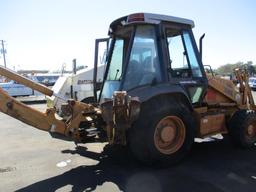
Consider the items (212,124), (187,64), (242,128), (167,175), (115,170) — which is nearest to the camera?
(167,175)

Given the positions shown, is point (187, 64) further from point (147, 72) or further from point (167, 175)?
point (167, 175)

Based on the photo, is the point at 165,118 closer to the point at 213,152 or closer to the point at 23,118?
the point at 213,152

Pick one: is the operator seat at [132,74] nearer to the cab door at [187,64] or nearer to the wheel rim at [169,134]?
the cab door at [187,64]

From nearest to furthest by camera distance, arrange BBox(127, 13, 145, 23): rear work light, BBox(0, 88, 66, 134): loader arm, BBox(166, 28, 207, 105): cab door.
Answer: BBox(0, 88, 66, 134): loader arm < BBox(127, 13, 145, 23): rear work light < BBox(166, 28, 207, 105): cab door

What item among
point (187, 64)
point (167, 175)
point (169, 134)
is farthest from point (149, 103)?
point (187, 64)

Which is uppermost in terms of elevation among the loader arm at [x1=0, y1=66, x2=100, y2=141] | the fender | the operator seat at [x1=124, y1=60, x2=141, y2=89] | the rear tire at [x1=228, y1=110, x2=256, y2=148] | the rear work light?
the rear work light

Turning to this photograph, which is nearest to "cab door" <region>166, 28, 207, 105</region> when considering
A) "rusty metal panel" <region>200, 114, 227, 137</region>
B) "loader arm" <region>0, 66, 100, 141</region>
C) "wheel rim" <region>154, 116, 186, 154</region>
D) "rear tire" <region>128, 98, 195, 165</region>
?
"rusty metal panel" <region>200, 114, 227, 137</region>

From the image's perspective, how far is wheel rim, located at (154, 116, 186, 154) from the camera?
5.64 meters

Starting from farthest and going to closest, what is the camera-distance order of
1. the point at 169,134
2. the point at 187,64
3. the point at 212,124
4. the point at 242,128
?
the point at 242,128 → the point at 212,124 → the point at 187,64 → the point at 169,134

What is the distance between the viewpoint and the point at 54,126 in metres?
5.41

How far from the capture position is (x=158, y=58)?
5.77 meters

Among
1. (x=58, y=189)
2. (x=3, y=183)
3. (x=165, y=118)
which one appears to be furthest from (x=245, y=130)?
(x=3, y=183)

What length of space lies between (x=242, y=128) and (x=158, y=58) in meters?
2.54

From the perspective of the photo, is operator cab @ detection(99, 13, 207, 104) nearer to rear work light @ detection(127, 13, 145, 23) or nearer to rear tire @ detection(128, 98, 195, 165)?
rear work light @ detection(127, 13, 145, 23)
